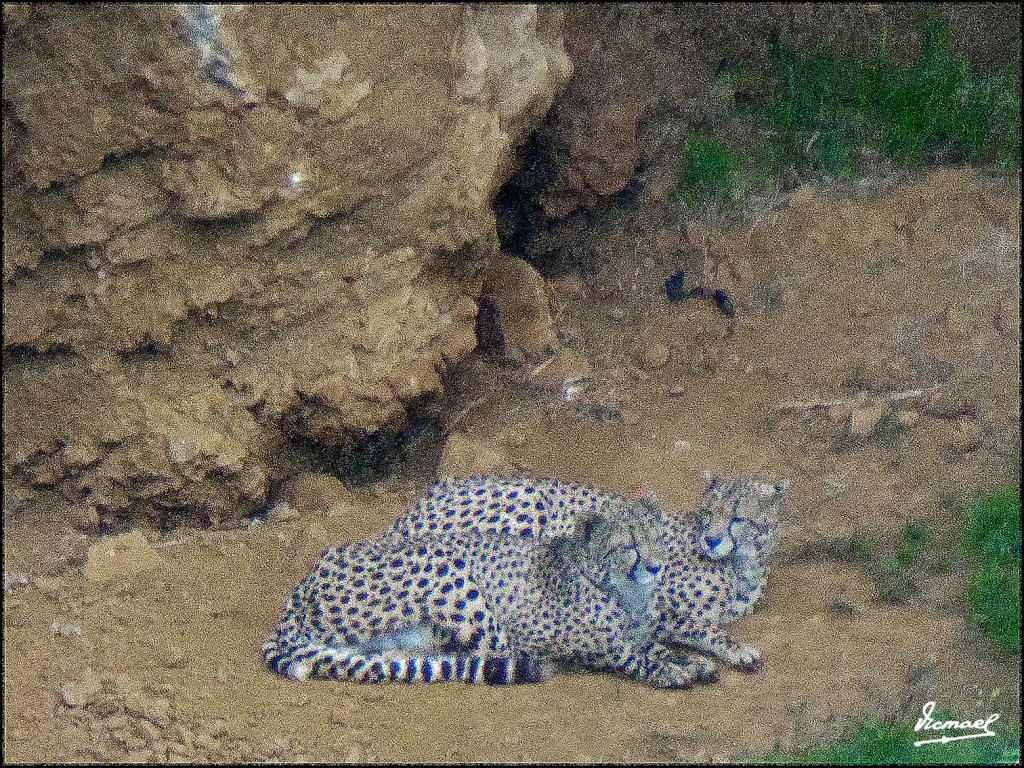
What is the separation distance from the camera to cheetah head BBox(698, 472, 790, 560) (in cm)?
604

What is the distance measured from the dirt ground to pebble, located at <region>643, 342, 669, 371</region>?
0.02 meters

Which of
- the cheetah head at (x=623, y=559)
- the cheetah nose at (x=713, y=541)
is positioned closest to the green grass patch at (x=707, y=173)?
the cheetah nose at (x=713, y=541)

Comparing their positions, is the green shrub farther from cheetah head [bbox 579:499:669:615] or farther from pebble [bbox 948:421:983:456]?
cheetah head [bbox 579:499:669:615]

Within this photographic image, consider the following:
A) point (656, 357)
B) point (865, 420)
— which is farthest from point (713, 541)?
point (656, 357)

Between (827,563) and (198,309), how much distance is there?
3161 mm

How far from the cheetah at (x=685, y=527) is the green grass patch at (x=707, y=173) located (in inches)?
77.0

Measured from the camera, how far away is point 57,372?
618 centimetres

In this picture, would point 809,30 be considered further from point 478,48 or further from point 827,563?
point 827,563

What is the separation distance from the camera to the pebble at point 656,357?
746 cm

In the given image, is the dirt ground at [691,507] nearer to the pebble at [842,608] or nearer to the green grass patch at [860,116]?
the pebble at [842,608]

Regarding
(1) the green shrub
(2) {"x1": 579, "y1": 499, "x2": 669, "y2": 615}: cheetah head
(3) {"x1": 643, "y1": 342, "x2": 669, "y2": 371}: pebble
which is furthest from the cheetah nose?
(1) the green shrub

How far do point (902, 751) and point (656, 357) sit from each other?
10.3 ft

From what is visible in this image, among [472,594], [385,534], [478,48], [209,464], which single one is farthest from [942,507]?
[209,464]

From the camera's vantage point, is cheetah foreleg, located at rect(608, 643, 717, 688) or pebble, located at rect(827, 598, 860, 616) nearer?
cheetah foreleg, located at rect(608, 643, 717, 688)
